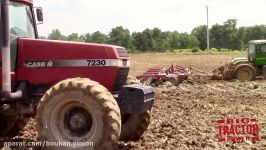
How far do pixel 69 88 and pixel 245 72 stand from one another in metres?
19.2

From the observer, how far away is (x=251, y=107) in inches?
523

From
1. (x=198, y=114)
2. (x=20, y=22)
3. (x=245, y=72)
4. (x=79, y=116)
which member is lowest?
(x=198, y=114)

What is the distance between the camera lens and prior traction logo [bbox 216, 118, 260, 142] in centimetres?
828

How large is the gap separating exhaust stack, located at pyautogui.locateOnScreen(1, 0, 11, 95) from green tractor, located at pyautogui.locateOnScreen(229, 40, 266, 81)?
18.6m

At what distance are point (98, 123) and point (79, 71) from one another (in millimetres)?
1150

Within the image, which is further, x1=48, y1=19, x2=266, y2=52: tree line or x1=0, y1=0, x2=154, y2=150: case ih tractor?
x1=48, y1=19, x2=266, y2=52: tree line

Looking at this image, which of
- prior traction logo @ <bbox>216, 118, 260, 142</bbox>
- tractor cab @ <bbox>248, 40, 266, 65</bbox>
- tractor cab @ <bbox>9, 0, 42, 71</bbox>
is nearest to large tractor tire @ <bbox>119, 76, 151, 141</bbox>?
prior traction logo @ <bbox>216, 118, 260, 142</bbox>

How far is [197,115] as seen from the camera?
37.7 feet

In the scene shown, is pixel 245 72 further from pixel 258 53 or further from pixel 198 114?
pixel 198 114

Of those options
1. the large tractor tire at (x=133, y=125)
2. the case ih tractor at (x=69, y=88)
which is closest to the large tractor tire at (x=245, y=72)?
the large tractor tire at (x=133, y=125)

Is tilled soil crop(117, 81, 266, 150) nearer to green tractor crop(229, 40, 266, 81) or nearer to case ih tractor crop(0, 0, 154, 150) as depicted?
case ih tractor crop(0, 0, 154, 150)

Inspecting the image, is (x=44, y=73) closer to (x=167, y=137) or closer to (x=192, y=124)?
(x=167, y=137)

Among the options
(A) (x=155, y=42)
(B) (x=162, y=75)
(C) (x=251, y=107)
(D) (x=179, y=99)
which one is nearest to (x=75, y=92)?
(C) (x=251, y=107)

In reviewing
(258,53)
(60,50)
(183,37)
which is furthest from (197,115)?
(183,37)
